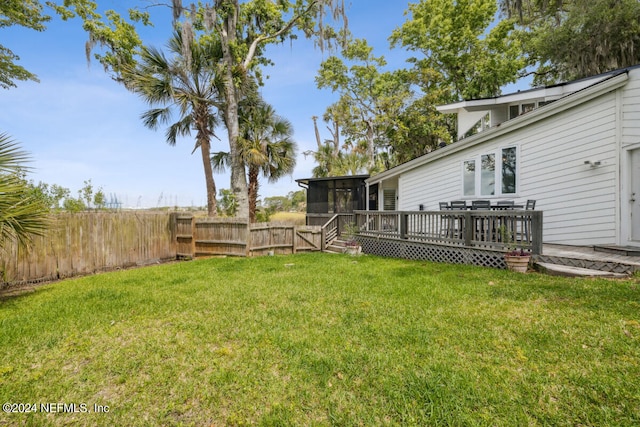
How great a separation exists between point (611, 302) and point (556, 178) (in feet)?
14.5

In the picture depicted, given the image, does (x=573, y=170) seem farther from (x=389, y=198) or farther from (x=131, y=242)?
(x=131, y=242)

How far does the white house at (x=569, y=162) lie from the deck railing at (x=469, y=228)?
1.18 m

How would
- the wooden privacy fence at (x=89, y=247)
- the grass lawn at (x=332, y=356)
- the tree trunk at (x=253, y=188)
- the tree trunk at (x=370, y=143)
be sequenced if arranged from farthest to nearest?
the tree trunk at (x=370, y=143), the tree trunk at (x=253, y=188), the wooden privacy fence at (x=89, y=247), the grass lawn at (x=332, y=356)

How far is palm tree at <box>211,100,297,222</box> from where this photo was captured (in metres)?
12.6

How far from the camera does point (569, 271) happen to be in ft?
16.6

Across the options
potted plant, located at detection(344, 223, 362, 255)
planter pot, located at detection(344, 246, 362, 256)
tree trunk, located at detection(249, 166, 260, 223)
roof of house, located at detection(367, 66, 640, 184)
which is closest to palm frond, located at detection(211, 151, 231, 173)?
tree trunk, located at detection(249, 166, 260, 223)

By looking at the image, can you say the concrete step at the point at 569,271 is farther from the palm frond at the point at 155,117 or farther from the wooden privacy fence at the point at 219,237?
the palm frond at the point at 155,117

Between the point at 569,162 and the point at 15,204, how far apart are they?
10.8m

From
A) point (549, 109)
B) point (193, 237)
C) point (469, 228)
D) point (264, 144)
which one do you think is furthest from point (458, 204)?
point (193, 237)

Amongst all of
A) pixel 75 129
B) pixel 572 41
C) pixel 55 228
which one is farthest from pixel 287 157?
pixel 572 41

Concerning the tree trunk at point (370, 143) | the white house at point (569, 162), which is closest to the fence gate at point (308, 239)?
the white house at point (569, 162)

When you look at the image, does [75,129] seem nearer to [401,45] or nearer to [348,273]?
[348,273]

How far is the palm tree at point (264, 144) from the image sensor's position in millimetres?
12617

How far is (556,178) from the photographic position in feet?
22.8
